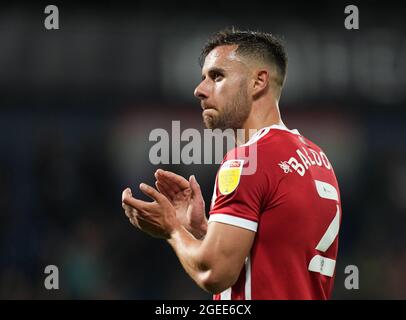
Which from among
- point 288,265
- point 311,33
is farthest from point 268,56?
point 311,33

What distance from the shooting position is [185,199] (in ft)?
8.54

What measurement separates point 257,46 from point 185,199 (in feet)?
2.42

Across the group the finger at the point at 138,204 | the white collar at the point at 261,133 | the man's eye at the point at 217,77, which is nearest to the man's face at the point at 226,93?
the man's eye at the point at 217,77

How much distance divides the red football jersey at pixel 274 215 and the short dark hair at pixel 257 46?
510mm

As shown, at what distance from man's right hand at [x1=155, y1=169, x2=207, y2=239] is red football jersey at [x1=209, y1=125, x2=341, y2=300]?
31 centimetres

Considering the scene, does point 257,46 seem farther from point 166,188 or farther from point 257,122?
point 166,188

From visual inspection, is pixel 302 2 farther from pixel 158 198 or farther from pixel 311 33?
pixel 158 198

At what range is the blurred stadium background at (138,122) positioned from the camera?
654 centimetres

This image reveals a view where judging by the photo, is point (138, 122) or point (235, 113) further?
point (138, 122)

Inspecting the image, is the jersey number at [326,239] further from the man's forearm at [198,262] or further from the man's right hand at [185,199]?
the man's right hand at [185,199]

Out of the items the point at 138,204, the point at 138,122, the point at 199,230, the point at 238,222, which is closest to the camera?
the point at 238,222

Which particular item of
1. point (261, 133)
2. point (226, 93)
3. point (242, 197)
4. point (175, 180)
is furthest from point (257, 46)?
point (242, 197)
